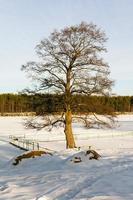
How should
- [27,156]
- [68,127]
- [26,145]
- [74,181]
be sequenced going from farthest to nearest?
[26,145]
[68,127]
[27,156]
[74,181]

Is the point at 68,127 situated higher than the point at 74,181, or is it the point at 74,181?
the point at 68,127

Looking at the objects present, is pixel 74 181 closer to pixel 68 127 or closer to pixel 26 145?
pixel 68 127

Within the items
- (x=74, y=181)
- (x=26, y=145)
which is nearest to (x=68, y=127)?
(x=26, y=145)

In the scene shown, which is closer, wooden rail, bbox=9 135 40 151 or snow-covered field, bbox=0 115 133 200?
snow-covered field, bbox=0 115 133 200

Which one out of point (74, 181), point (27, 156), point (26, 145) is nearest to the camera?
point (74, 181)

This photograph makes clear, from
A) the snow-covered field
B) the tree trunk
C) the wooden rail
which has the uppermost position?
the tree trunk

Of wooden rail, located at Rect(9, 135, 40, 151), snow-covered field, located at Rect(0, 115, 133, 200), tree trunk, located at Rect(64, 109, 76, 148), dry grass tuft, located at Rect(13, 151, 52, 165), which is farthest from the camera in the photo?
wooden rail, located at Rect(9, 135, 40, 151)

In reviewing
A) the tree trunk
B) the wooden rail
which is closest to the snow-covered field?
the tree trunk

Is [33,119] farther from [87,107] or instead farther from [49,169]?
[49,169]

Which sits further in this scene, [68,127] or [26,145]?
[26,145]

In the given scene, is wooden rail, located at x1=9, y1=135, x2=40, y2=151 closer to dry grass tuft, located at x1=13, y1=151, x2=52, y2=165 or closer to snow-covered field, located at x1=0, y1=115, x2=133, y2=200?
dry grass tuft, located at x1=13, y1=151, x2=52, y2=165

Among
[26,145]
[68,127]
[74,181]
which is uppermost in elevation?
Result: [68,127]

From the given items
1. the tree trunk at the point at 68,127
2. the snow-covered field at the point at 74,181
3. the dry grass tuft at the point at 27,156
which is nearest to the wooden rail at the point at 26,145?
the tree trunk at the point at 68,127

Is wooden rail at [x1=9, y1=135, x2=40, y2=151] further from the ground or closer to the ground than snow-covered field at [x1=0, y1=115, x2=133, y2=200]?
closer to the ground
